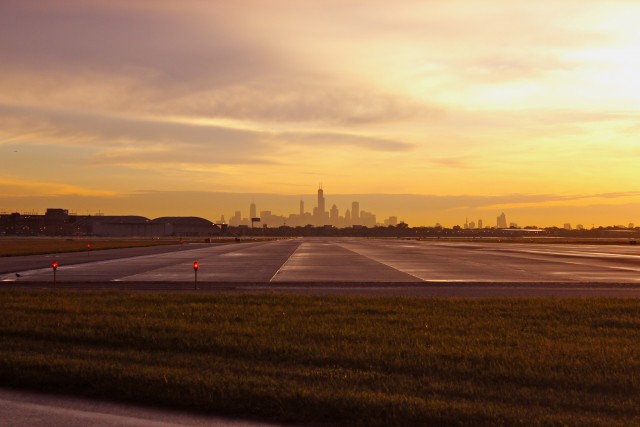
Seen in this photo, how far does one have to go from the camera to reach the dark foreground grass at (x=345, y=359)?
9.94 m

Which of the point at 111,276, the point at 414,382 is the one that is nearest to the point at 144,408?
the point at 414,382

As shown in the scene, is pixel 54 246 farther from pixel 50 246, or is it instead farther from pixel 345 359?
pixel 345 359

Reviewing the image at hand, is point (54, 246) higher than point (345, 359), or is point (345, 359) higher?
point (54, 246)

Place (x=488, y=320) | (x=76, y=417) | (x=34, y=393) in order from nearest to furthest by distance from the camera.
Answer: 1. (x=76, y=417)
2. (x=34, y=393)
3. (x=488, y=320)

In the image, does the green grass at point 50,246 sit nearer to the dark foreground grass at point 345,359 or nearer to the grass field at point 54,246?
the grass field at point 54,246

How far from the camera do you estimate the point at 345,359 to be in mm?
13156

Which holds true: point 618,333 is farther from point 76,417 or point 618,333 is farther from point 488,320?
point 76,417

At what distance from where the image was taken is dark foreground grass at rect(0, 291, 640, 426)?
9.94m

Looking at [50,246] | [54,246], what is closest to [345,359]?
[54,246]

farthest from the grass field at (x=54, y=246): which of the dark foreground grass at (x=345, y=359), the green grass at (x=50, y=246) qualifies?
the dark foreground grass at (x=345, y=359)

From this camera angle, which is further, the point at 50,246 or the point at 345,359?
the point at 50,246

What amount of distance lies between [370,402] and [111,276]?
1193 inches

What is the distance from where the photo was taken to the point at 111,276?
3725 centimetres

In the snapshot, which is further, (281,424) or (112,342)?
(112,342)
